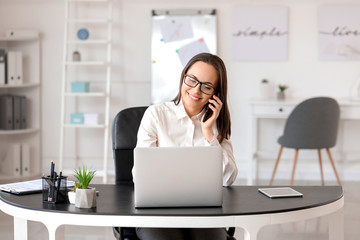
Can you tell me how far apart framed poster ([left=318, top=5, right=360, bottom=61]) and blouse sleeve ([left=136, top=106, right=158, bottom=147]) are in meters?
3.37

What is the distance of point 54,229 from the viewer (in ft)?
5.75

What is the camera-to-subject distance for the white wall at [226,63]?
5.35 meters

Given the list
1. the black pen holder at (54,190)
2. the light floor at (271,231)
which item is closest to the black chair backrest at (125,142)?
the black pen holder at (54,190)

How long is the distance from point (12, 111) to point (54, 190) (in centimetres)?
362

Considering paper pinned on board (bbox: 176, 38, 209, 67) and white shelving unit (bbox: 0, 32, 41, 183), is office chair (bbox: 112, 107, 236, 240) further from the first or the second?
white shelving unit (bbox: 0, 32, 41, 183)

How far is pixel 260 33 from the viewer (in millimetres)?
5340

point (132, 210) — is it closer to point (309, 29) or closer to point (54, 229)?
point (54, 229)

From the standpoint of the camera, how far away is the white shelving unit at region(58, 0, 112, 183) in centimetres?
548

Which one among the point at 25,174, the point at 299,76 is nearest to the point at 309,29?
the point at 299,76

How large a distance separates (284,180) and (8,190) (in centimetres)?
368

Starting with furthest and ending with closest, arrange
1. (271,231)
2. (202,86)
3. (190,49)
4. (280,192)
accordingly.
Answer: (190,49) < (271,231) < (202,86) < (280,192)

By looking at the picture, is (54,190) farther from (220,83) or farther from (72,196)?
(220,83)

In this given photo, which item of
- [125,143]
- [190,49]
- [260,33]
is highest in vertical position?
[260,33]

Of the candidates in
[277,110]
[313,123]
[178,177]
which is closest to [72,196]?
[178,177]
